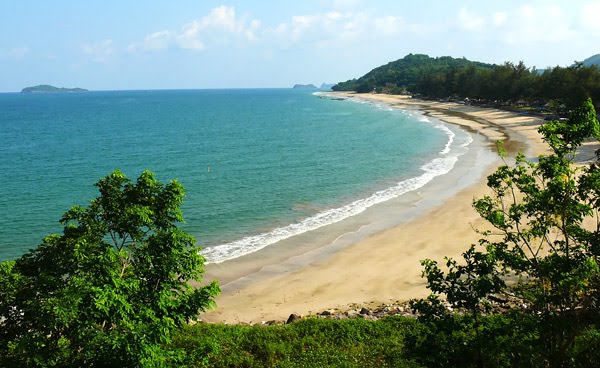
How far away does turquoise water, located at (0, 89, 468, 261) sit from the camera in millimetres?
33281

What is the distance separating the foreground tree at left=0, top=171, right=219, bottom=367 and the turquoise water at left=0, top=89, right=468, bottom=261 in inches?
692

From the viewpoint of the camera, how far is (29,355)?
7.53m

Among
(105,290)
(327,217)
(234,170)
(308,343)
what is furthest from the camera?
(234,170)

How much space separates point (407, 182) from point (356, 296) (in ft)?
85.0

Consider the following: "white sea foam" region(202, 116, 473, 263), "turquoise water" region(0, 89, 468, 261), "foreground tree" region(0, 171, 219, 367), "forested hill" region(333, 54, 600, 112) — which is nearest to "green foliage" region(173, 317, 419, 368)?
"foreground tree" region(0, 171, 219, 367)

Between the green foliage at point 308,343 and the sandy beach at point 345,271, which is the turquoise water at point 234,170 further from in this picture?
the green foliage at point 308,343

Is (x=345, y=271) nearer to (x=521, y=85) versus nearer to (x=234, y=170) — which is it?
(x=234, y=170)

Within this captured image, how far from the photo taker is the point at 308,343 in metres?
15.2

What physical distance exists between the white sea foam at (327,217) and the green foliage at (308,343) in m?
11.1

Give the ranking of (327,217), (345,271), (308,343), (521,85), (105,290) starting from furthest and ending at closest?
(521,85), (327,217), (345,271), (308,343), (105,290)

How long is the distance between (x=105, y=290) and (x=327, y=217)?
2764 cm

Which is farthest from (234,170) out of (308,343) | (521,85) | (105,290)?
(521,85)

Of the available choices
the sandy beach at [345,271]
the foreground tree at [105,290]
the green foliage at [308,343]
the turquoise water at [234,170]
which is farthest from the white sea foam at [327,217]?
the foreground tree at [105,290]

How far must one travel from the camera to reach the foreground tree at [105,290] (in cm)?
770
